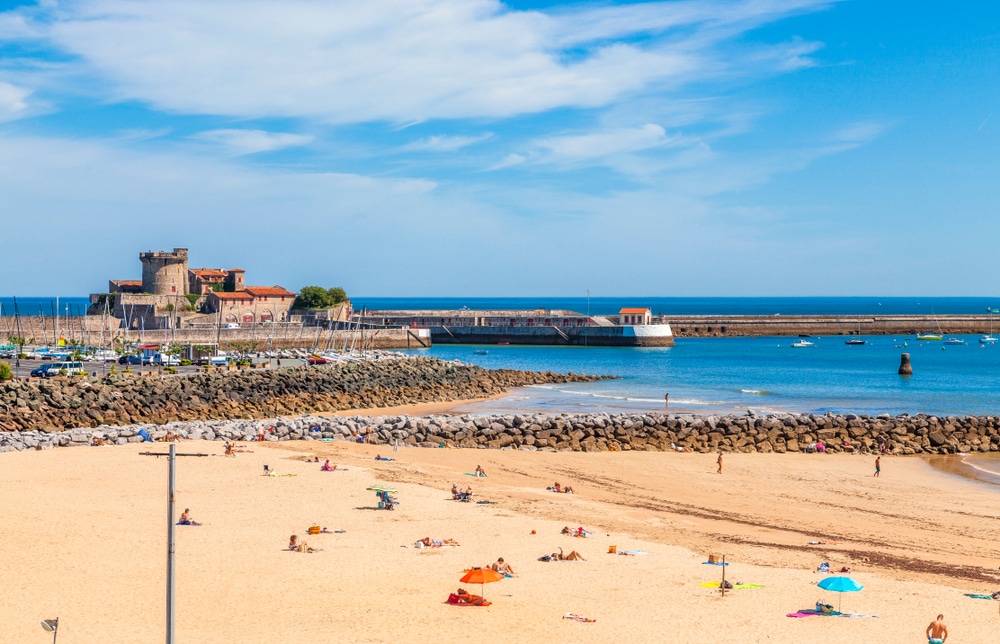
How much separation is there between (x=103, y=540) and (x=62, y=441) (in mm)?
12826

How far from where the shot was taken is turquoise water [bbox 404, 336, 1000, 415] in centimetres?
4734

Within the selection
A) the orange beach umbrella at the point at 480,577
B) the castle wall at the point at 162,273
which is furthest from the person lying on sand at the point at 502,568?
the castle wall at the point at 162,273

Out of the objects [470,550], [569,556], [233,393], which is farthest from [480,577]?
[233,393]

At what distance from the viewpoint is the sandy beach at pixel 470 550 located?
13.8m

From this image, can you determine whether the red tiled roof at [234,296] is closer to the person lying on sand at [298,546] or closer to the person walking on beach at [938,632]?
the person lying on sand at [298,546]

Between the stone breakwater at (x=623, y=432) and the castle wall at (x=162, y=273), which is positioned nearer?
the stone breakwater at (x=623, y=432)

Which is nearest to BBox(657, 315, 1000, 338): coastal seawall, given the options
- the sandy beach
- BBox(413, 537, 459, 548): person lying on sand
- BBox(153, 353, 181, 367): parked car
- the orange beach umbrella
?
BBox(153, 353, 181, 367): parked car

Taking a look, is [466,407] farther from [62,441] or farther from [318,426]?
[62,441]

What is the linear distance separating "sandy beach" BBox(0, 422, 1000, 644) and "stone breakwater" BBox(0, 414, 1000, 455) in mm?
4022

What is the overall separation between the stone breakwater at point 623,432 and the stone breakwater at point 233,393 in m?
2.88

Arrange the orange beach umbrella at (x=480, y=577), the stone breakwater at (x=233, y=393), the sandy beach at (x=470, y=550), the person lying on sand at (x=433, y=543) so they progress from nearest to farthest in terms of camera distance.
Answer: the sandy beach at (x=470, y=550), the orange beach umbrella at (x=480, y=577), the person lying on sand at (x=433, y=543), the stone breakwater at (x=233, y=393)

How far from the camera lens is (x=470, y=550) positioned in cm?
1772

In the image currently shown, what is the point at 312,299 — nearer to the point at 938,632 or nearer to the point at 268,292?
the point at 268,292

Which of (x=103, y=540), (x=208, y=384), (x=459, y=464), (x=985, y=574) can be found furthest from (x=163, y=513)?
(x=208, y=384)
